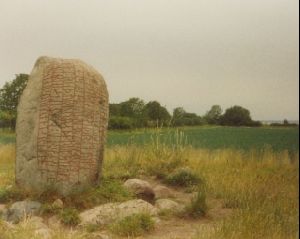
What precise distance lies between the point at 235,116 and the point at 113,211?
2191cm

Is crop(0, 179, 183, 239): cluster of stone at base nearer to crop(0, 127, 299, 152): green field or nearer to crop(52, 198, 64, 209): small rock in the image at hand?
crop(52, 198, 64, 209): small rock

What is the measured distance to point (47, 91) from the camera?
8.95m

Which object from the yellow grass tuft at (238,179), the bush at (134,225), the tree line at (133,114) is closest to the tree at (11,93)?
the tree line at (133,114)

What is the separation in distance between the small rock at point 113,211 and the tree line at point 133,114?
9.00 m

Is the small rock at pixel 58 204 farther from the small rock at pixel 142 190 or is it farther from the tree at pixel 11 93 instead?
the tree at pixel 11 93

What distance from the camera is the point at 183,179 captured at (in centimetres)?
1033

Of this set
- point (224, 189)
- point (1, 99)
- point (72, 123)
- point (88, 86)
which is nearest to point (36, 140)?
point (72, 123)

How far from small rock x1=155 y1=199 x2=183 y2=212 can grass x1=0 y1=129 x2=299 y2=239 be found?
0.30 meters

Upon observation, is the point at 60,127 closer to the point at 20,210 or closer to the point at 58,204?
the point at 58,204

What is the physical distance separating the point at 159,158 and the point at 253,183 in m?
2.57

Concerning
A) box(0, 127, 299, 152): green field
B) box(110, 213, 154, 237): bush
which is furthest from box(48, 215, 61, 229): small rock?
box(0, 127, 299, 152): green field

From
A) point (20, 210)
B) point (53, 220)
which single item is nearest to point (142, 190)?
point (53, 220)

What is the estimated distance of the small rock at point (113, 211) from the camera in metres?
7.54

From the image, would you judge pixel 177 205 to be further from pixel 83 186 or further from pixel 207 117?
pixel 207 117
